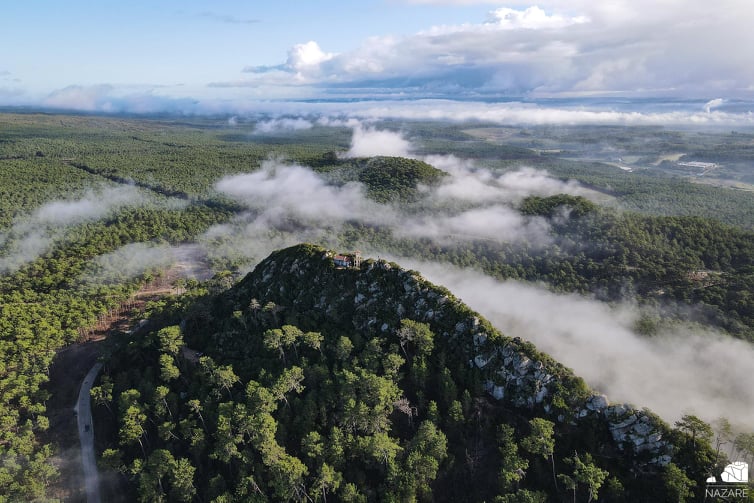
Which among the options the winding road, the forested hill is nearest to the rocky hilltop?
the forested hill

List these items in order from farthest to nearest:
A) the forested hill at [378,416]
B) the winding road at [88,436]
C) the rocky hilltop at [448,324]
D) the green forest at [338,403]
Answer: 1. the winding road at [88,436]
2. the rocky hilltop at [448,324]
3. the green forest at [338,403]
4. the forested hill at [378,416]

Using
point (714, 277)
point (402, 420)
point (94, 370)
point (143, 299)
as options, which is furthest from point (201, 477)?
point (714, 277)

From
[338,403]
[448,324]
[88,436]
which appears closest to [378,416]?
[338,403]

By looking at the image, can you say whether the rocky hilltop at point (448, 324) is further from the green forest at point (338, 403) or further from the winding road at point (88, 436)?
the winding road at point (88, 436)

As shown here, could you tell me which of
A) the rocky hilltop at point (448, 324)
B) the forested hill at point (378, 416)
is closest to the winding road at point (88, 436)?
the forested hill at point (378, 416)

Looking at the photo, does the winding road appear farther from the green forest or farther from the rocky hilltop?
the rocky hilltop

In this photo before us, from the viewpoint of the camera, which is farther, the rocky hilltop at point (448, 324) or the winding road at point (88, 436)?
the winding road at point (88, 436)

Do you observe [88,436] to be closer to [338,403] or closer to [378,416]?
[338,403]

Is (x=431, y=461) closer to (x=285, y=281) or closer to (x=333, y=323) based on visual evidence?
(x=333, y=323)
